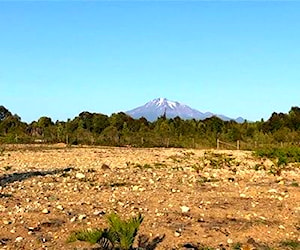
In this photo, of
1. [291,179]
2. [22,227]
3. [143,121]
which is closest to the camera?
[22,227]

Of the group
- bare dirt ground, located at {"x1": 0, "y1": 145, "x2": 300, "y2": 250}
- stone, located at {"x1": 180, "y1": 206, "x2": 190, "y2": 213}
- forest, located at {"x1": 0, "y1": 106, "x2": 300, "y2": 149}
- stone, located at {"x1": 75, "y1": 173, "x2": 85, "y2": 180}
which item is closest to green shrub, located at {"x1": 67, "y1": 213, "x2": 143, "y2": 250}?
bare dirt ground, located at {"x1": 0, "y1": 145, "x2": 300, "y2": 250}

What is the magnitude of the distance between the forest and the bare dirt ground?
25866mm

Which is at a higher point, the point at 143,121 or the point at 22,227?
the point at 143,121

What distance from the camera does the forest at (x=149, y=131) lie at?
4359 centimetres

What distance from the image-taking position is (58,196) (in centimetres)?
998

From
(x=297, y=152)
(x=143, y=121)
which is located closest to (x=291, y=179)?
(x=297, y=152)

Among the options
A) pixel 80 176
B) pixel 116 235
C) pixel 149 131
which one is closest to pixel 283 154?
pixel 80 176

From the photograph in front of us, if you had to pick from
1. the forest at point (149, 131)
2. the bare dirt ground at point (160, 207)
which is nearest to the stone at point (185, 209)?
the bare dirt ground at point (160, 207)

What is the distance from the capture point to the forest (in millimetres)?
43594

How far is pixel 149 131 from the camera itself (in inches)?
2082

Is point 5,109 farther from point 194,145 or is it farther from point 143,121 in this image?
point 194,145

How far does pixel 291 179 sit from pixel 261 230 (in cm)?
624

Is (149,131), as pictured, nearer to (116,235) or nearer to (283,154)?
(283,154)

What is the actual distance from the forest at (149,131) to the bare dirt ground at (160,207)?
25.9 metres
